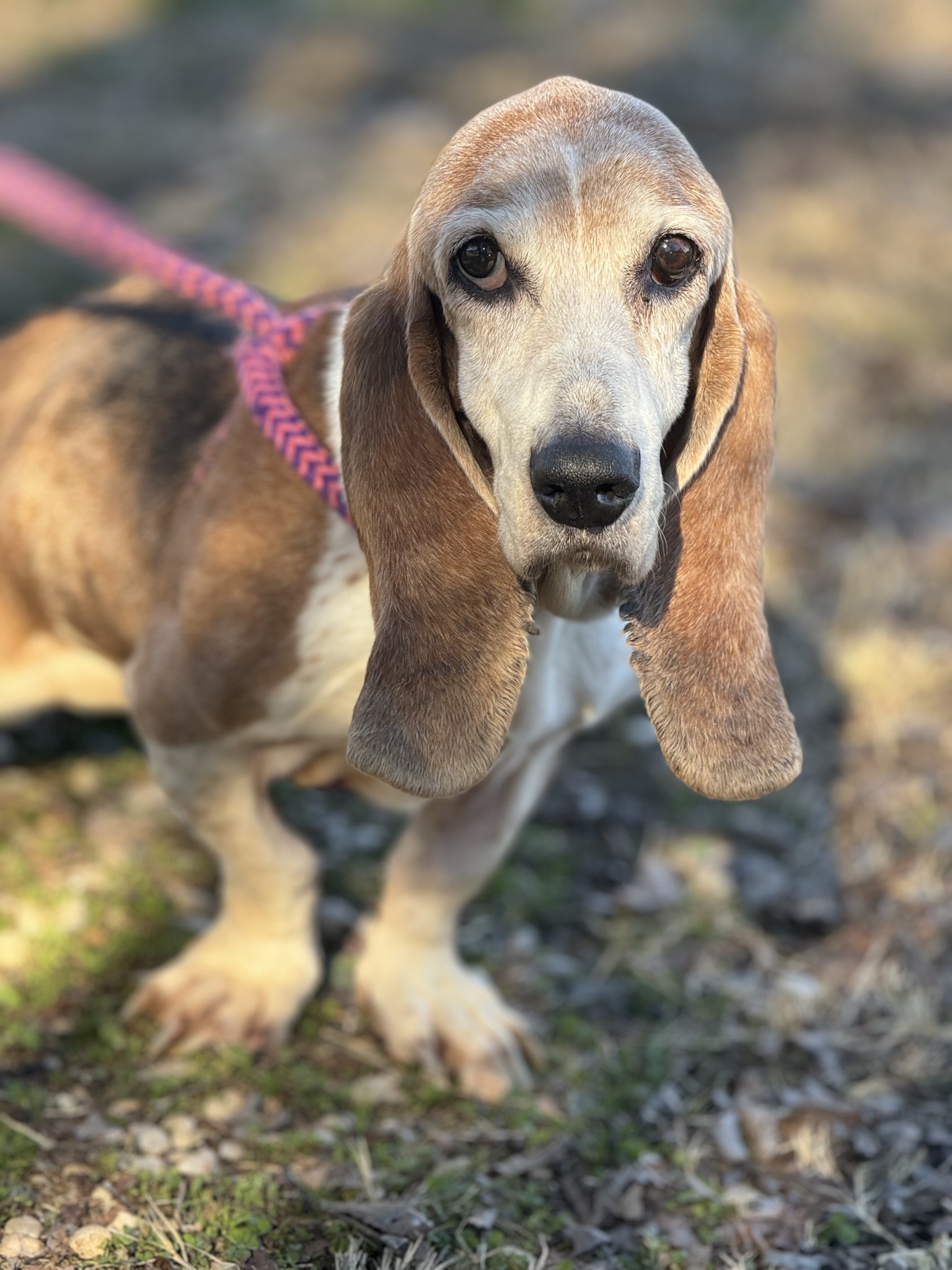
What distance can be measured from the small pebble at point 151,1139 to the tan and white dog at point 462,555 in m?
0.26

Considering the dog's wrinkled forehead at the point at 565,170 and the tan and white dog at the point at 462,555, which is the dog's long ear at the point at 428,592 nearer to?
the tan and white dog at the point at 462,555

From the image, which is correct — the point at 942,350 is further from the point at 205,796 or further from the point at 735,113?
the point at 205,796

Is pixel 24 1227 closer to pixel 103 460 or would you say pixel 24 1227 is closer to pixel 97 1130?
pixel 97 1130

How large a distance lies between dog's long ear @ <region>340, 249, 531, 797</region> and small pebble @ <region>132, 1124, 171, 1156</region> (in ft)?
3.38

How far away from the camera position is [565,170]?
6.46 ft

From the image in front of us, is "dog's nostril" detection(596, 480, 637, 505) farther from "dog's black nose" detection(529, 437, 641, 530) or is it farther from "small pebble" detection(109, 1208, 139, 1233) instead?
"small pebble" detection(109, 1208, 139, 1233)

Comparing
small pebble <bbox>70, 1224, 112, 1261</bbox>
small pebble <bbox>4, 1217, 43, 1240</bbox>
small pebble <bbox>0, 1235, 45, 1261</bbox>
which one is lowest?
small pebble <bbox>4, 1217, 43, 1240</bbox>

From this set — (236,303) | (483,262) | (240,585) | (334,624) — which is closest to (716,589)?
(483,262)

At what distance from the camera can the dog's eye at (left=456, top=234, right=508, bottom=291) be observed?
1984 millimetres

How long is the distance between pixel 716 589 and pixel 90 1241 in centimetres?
150

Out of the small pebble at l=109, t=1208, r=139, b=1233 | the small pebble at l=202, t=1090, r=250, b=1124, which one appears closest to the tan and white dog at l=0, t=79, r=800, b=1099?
the small pebble at l=202, t=1090, r=250, b=1124

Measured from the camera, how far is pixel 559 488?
5.97 feet

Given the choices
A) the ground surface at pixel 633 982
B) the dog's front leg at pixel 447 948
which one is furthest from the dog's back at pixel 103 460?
the dog's front leg at pixel 447 948

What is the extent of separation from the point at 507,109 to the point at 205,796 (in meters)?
1.45
